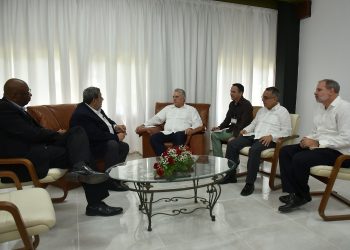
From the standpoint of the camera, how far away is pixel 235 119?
3.90 meters

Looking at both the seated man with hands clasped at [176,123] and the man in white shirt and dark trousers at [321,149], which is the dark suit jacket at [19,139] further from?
the man in white shirt and dark trousers at [321,149]

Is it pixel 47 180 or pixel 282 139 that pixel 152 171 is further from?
pixel 282 139

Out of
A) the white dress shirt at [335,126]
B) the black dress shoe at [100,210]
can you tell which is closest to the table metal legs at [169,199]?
the black dress shoe at [100,210]

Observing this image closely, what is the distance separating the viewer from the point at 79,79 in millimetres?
4383

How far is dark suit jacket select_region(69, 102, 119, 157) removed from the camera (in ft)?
9.73

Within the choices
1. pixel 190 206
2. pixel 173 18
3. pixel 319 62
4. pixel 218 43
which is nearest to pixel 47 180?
pixel 190 206

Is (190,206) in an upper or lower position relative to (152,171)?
lower

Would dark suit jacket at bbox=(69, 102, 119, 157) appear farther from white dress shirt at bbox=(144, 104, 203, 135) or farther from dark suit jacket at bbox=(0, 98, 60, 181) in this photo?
white dress shirt at bbox=(144, 104, 203, 135)

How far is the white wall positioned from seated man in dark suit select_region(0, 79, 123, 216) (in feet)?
12.5

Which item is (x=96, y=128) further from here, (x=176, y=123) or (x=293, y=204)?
(x=293, y=204)

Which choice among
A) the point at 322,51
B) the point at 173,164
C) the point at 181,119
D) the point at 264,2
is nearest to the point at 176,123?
the point at 181,119

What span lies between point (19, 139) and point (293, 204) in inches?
95.6

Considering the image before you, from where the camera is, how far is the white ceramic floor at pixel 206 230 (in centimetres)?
210

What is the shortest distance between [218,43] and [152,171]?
3.26 metres
